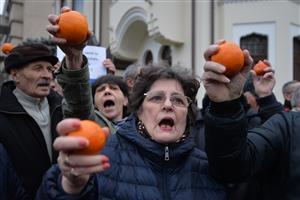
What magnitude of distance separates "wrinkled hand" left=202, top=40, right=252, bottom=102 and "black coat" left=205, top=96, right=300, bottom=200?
3cm

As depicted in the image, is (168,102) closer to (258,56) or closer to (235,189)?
(235,189)

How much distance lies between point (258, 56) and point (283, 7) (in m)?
1.34

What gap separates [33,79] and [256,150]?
1.49 metres

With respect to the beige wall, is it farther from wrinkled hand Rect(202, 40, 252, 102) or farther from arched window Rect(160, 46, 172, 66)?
wrinkled hand Rect(202, 40, 252, 102)

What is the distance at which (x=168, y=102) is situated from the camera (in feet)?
6.65

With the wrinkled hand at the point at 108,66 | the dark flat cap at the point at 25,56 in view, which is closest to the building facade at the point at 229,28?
the wrinkled hand at the point at 108,66

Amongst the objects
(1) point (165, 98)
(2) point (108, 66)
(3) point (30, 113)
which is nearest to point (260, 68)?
(1) point (165, 98)

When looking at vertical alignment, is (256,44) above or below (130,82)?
above

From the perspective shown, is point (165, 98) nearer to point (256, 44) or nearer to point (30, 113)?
point (30, 113)

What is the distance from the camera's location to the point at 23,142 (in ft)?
7.97

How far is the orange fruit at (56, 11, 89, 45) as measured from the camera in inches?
70.4

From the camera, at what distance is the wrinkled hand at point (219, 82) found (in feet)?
5.40

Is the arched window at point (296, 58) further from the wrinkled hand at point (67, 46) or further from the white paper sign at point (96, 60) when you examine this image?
the wrinkled hand at point (67, 46)

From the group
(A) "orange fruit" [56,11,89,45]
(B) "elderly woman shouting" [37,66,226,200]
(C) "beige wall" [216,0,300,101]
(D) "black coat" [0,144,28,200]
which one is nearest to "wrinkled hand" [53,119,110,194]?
(B) "elderly woman shouting" [37,66,226,200]
